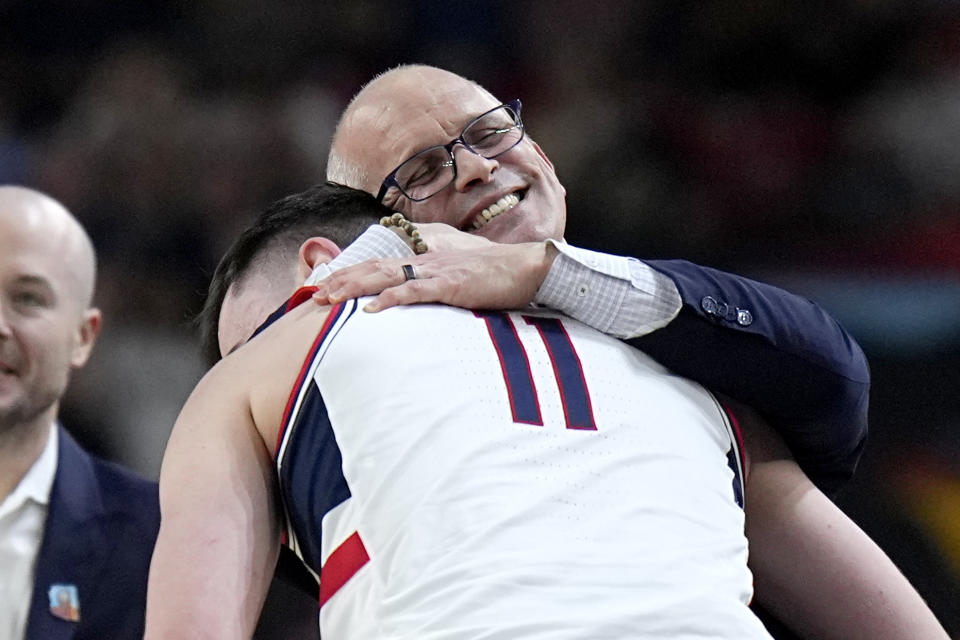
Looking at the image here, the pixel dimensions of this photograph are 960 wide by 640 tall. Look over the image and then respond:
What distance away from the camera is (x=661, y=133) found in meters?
4.91

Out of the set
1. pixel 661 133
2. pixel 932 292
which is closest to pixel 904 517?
pixel 932 292

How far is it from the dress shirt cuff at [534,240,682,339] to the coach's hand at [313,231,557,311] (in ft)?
0.09

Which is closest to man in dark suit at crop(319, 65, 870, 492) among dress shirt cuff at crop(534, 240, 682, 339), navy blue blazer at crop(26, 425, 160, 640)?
dress shirt cuff at crop(534, 240, 682, 339)

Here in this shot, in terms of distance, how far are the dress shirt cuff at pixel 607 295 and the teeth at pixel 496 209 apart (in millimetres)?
766

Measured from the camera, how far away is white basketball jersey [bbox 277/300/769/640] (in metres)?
1.44

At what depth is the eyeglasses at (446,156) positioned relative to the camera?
2.62 meters

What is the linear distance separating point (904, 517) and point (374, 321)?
2.99 m

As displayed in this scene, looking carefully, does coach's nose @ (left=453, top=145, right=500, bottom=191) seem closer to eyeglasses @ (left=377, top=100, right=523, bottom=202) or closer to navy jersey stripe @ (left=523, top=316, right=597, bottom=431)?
eyeglasses @ (left=377, top=100, right=523, bottom=202)

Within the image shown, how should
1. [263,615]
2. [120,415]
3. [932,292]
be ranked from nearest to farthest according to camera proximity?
[263,615]
[120,415]
[932,292]

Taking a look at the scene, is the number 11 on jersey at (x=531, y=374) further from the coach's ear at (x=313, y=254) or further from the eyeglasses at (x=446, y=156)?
the eyeglasses at (x=446, y=156)

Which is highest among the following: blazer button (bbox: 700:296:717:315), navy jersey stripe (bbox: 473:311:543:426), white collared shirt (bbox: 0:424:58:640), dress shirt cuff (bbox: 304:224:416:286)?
dress shirt cuff (bbox: 304:224:416:286)

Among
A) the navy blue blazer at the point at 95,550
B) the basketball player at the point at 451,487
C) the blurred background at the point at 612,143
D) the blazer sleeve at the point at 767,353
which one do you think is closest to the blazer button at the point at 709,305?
the blazer sleeve at the point at 767,353

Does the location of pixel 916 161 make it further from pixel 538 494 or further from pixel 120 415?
pixel 538 494

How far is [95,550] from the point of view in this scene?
250cm
